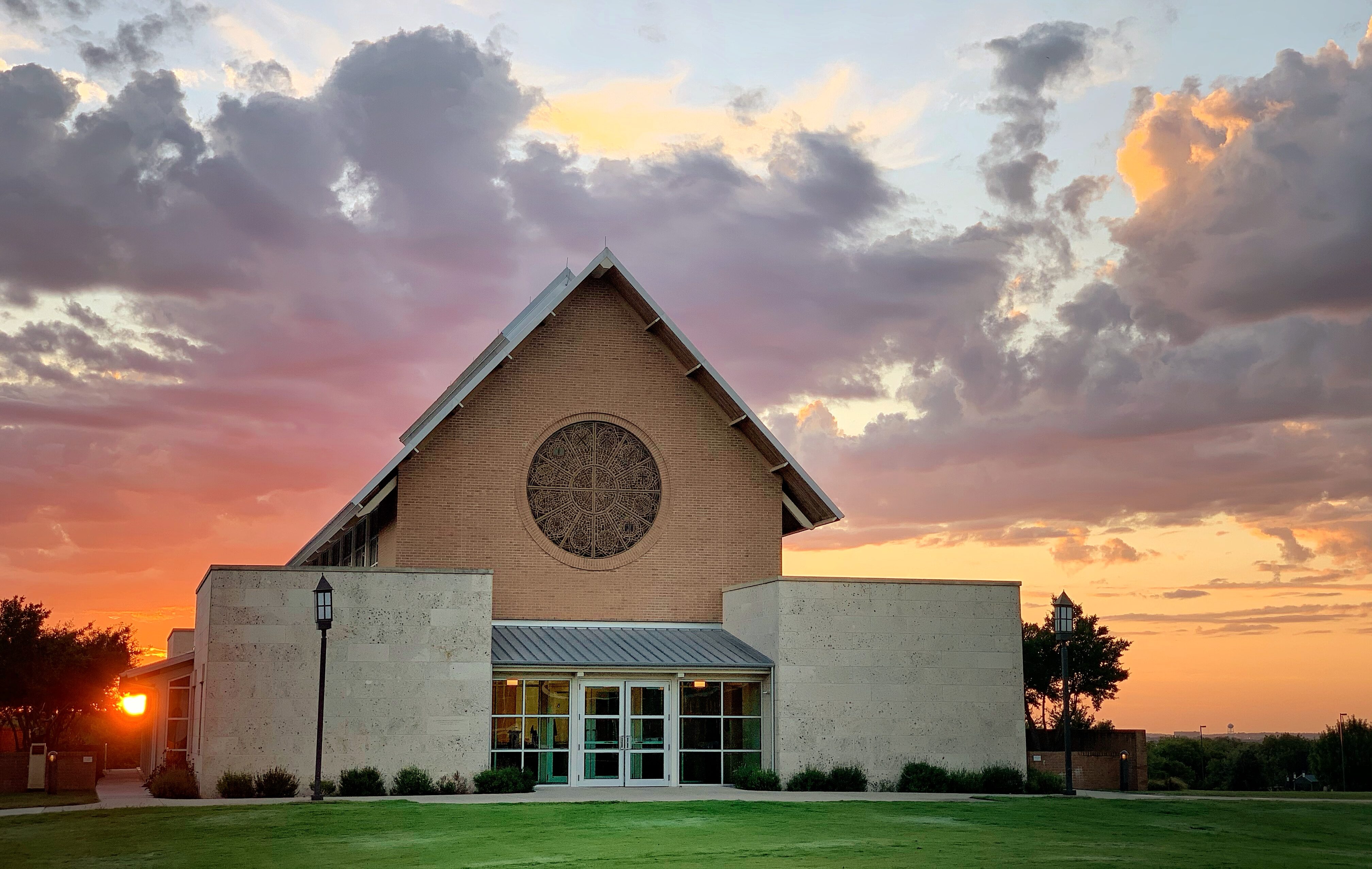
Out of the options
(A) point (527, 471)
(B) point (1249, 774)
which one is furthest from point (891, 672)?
(B) point (1249, 774)

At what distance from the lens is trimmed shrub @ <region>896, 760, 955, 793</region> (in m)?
29.9

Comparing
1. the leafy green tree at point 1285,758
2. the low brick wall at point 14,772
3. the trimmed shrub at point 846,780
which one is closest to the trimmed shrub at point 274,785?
the low brick wall at point 14,772

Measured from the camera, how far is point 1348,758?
57.6 meters

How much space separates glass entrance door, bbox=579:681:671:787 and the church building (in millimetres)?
50

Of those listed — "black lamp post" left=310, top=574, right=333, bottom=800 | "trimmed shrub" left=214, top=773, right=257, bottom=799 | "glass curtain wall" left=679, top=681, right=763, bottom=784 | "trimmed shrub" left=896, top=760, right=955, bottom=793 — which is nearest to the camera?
"black lamp post" left=310, top=574, right=333, bottom=800

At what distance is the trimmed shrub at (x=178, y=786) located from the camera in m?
27.2

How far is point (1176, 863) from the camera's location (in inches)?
664

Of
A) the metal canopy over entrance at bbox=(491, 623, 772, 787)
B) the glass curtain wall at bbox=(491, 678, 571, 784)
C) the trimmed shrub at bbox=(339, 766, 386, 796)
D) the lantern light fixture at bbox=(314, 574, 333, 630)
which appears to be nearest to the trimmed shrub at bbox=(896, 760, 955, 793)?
the metal canopy over entrance at bbox=(491, 623, 772, 787)

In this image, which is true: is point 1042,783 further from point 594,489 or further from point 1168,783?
point 1168,783

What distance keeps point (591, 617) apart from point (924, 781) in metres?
9.04

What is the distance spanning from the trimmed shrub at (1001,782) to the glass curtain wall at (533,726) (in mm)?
9627

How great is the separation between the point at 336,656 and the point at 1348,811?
20.7m

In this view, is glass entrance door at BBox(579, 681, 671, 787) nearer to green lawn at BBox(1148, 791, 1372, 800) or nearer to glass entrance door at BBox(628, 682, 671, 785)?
glass entrance door at BBox(628, 682, 671, 785)

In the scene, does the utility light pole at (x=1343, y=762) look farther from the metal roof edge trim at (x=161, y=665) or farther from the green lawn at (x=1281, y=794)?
the metal roof edge trim at (x=161, y=665)
